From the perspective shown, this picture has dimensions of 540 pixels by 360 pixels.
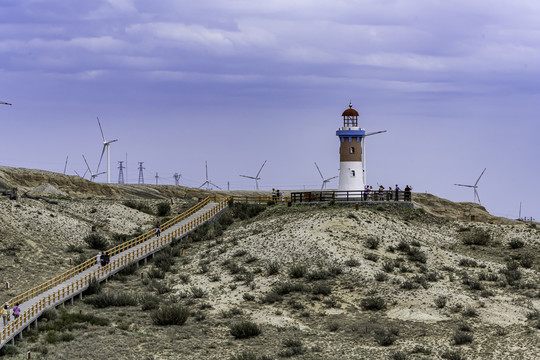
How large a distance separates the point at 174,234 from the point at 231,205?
9.88m

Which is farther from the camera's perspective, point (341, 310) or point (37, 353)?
point (341, 310)

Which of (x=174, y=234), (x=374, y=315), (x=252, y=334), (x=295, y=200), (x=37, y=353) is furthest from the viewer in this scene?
(x=295, y=200)

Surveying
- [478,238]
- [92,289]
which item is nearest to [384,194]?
[478,238]

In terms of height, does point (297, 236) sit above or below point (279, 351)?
above

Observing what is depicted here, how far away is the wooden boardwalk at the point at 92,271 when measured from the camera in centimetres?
3981

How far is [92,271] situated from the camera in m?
51.4

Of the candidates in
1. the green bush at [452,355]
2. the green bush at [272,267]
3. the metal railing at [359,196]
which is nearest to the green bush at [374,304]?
the green bush at [452,355]

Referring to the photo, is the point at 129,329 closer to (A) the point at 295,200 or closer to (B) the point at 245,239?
(B) the point at 245,239

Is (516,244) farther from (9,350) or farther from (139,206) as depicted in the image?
(9,350)

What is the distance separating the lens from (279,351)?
3638cm

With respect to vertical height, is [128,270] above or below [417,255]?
below

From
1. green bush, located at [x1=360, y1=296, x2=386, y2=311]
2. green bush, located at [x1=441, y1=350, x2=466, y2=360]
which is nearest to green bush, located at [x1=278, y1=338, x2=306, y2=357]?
green bush, located at [x1=441, y1=350, x2=466, y2=360]

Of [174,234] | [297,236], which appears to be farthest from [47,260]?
[297,236]

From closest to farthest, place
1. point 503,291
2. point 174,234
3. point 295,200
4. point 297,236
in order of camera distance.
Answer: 1. point 503,291
2. point 297,236
3. point 174,234
4. point 295,200
